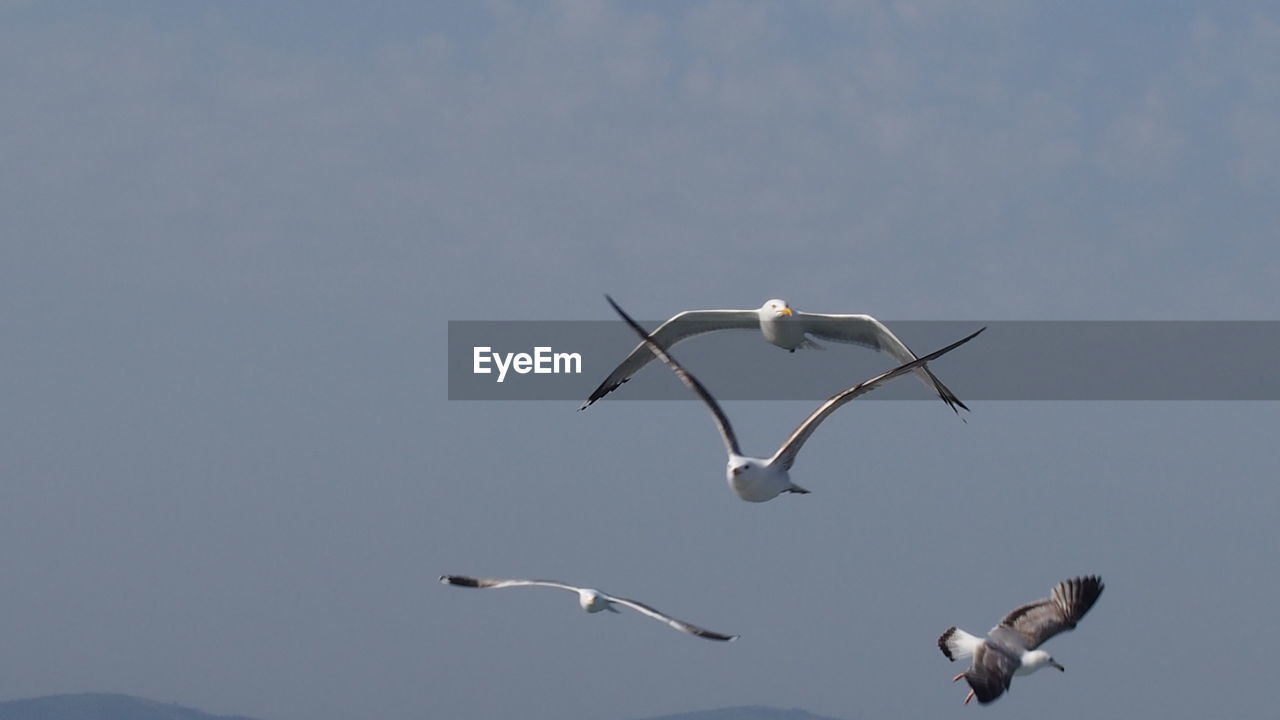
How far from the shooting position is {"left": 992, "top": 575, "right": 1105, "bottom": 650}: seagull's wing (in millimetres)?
40656

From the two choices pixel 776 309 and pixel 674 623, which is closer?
pixel 674 623

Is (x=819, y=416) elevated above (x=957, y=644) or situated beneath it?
elevated above

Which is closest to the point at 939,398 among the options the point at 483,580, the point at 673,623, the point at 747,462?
the point at 747,462

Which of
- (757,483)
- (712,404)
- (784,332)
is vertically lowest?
(757,483)

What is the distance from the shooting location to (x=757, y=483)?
40938 millimetres

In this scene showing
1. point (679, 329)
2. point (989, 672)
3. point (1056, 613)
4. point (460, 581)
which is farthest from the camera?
point (679, 329)

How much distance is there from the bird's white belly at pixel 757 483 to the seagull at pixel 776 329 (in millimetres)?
9118

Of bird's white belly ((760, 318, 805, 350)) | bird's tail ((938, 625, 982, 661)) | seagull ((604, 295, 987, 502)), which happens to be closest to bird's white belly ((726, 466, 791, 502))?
seagull ((604, 295, 987, 502))

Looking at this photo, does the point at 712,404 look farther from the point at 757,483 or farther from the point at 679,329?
the point at 679,329

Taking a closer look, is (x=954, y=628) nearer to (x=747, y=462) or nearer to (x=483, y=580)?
(x=747, y=462)

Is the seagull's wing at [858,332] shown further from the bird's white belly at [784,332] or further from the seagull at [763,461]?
the seagull at [763,461]

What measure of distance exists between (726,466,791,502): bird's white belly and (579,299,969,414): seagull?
9118mm

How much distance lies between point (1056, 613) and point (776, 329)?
13.0m

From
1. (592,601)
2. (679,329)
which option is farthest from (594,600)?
(679,329)
